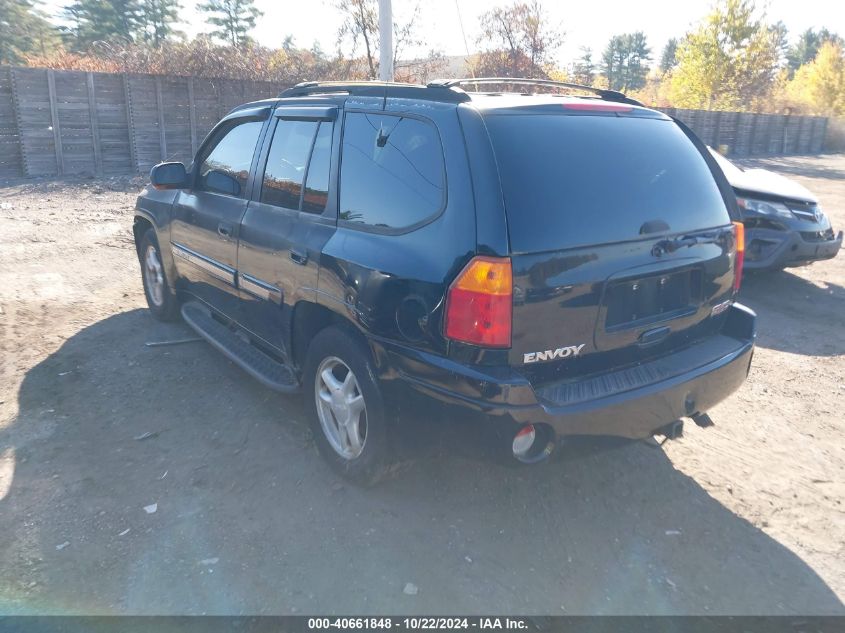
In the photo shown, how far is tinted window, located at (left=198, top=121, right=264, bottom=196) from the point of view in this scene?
419 centimetres

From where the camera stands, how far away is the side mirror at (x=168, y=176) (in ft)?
15.4

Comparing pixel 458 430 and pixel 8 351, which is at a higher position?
pixel 458 430

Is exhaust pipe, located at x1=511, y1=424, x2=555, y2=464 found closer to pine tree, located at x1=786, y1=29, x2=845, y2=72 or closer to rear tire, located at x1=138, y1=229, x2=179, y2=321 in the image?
rear tire, located at x1=138, y1=229, x2=179, y2=321

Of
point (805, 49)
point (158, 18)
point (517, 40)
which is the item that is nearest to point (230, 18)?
point (158, 18)

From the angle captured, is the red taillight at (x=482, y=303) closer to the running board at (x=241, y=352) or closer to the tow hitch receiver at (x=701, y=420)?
the tow hitch receiver at (x=701, y=420)

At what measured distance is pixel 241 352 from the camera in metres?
4.29

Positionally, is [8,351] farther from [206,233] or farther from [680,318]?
[680,318]

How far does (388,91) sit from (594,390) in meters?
1.73

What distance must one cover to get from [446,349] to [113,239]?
793 centimetres

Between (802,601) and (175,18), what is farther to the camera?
(175,18)

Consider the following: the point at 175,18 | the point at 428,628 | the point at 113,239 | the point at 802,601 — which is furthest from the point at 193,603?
the point at 175,18

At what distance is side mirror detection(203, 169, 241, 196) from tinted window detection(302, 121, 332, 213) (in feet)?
2.83

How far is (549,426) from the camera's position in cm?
262

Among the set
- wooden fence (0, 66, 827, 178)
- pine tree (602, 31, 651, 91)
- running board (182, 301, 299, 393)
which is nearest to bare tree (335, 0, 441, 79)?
wooden fence (0, 66, 827, 178)
